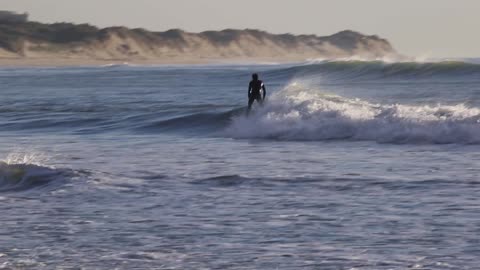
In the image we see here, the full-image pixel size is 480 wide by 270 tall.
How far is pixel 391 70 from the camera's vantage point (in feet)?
186

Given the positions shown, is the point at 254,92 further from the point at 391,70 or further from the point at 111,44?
the point at 111,44

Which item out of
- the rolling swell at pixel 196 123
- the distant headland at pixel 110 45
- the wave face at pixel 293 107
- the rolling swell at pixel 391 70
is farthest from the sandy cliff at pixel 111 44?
the rolling swell at pixel 196 123

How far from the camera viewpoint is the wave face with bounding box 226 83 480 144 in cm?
2275

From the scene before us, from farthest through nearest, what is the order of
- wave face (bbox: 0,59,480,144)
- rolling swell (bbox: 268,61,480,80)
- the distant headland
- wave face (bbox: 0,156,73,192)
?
the distant headland < rolling swell (bbox: 268,61,480,80) < wave face (bbox: 0,59,480,144) < wave face (bbox: 0,156,73,192)

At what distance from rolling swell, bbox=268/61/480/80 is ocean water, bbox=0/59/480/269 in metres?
24.0

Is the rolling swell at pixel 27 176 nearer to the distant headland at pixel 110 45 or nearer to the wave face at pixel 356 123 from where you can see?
the wave face at pixel 356 123

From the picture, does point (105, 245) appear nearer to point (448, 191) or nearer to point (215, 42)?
point (448, 191)

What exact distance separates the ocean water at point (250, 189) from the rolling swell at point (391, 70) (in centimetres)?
2400

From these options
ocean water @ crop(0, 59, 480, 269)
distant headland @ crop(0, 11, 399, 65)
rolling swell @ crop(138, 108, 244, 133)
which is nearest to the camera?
ocean water @ crop(0, 59, 480, 269)

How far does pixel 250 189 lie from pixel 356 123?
10265 mm

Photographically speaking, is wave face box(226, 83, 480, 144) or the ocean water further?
wave face box(226, 83, 480, 144)

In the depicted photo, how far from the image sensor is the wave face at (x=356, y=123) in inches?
896

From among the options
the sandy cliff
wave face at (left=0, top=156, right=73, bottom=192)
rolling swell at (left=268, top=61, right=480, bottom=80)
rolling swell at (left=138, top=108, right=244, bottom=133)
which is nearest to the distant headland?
the sandy cliff

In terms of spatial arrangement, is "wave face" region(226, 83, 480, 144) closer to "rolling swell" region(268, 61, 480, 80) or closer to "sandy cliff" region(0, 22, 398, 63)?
"rolling swell" region(268, 61, 480, 80)
